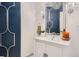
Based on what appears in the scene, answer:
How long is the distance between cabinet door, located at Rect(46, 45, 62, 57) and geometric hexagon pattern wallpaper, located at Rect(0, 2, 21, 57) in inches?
9.1

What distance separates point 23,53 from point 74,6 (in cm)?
53

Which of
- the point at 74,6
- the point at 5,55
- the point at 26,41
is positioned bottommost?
the point at 5,55

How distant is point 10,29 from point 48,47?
12.9 inches

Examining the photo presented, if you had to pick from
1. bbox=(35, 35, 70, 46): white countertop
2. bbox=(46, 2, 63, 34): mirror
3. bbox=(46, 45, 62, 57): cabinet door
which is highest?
bbox=(46, 2, 63, 34): mirror

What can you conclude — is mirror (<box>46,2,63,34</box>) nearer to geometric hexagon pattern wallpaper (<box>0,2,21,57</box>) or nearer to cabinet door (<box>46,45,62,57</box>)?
cabinet door (<box>46,45,62,57</box>)

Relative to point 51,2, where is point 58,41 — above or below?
below

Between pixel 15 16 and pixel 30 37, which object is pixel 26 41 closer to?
pixel 30 37

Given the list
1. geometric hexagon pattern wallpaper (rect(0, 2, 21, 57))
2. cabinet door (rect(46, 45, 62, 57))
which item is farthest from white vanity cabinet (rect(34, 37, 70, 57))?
geometric hexagon pattern wallpaper (rect(0, 2, 21, 57))

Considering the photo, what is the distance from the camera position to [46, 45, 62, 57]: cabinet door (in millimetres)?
1018

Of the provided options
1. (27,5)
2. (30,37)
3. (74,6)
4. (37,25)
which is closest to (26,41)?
(30,37)

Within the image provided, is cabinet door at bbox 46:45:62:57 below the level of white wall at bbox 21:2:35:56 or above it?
below

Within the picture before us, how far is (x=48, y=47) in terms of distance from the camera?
1032 mm

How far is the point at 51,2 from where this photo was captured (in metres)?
1.05

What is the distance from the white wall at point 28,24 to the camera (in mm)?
1048
